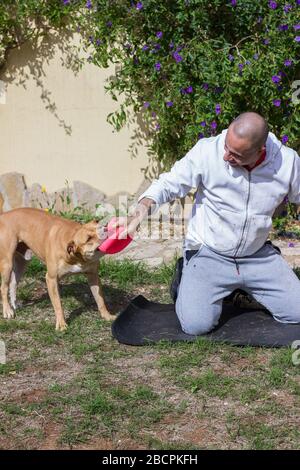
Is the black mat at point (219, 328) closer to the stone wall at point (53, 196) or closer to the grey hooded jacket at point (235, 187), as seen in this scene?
the grey hooded jacket at point (235, 187)

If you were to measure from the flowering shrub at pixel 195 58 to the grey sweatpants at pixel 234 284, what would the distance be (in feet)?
7.50

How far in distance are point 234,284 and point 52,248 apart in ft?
4.29

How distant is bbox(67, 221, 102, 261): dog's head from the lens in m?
4.74

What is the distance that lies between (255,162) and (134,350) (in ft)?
4.77

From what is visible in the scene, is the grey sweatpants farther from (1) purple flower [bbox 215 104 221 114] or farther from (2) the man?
(1) purple flower [bbox 215 104 221 114]

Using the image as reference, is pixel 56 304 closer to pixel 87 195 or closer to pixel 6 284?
pixel 6 284

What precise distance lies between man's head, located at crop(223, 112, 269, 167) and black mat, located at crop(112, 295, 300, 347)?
116cm

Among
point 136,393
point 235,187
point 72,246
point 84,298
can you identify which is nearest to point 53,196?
point 84,298

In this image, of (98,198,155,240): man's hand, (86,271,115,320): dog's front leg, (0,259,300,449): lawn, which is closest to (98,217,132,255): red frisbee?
(98,198,155,240): man's hand

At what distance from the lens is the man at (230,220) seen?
15.0 feet

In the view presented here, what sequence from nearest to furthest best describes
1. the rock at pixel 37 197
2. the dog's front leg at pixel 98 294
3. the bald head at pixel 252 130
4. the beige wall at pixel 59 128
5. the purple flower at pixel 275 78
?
the bald head at pixel 252 130 → the dog's front leg at pixel 98 294 → the purple flower at pixel 275 78 → the beige wall at pixel 59 128 → the rock at pixel 37 197

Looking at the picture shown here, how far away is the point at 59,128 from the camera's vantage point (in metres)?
8.25

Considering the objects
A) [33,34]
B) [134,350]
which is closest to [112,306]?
[134,350]

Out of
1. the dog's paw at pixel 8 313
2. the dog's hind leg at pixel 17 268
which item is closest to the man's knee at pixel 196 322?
the dog's paw at pixel 8 313
